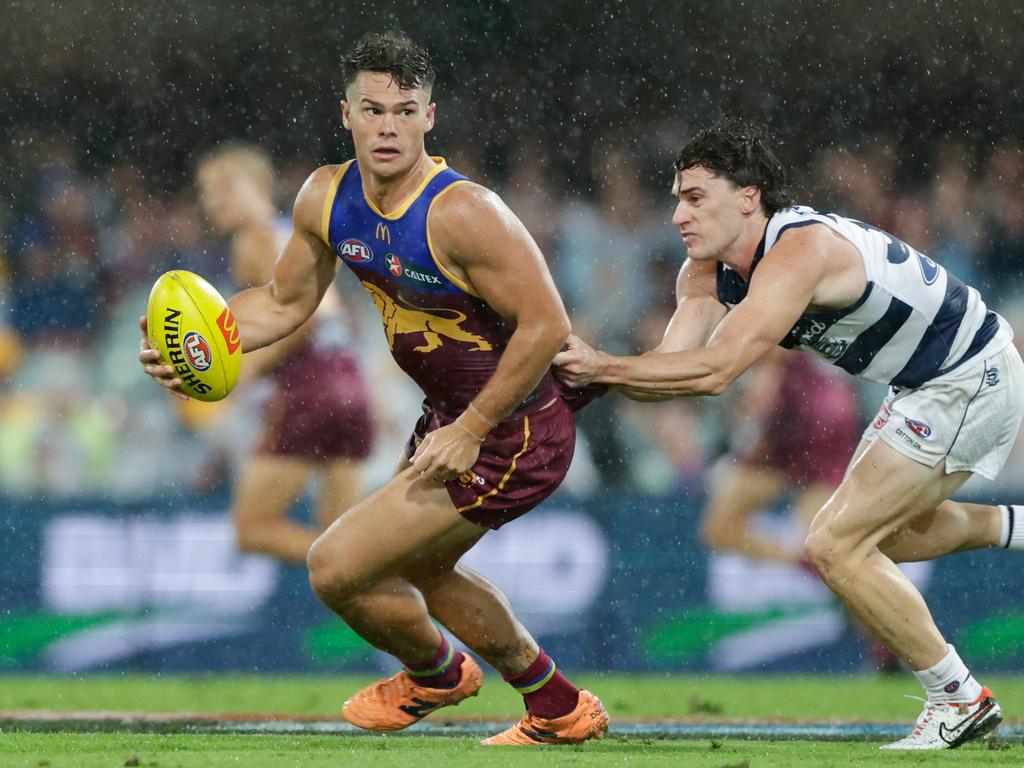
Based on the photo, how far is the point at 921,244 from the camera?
29.9 ft

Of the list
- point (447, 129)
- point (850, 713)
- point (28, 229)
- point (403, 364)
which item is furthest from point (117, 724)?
point (447, 129)

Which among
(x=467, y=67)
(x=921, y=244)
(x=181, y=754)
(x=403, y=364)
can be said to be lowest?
(x=181, y=754)

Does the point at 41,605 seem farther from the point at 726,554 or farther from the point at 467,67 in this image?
the point at 467,67

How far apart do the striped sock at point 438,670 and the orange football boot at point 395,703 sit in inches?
0.6

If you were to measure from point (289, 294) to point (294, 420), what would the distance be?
2.57 m

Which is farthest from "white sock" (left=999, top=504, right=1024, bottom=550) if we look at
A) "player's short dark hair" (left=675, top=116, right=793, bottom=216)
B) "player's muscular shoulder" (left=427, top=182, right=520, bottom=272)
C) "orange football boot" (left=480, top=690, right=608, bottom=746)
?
"player's muscular shoulder" (left=427, top=182, right=520, bottom=272)

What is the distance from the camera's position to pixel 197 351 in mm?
4730

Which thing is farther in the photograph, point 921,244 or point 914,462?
point 921,244

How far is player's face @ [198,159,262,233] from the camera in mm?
8281

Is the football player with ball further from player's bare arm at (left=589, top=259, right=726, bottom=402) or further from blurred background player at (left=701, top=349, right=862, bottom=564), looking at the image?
blurred background player at (left=701, top=349, right=862, bottom=564)

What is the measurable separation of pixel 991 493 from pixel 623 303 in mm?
2228

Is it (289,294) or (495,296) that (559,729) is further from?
(289,294)

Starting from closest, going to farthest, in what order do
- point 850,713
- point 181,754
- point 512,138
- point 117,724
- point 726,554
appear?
point 181,754, point 117,724, point 850,713, point 726,554, point 512,138

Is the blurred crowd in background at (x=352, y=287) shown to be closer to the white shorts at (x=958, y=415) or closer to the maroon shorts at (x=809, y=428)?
the maroon shorts at (x=809, y=428)
